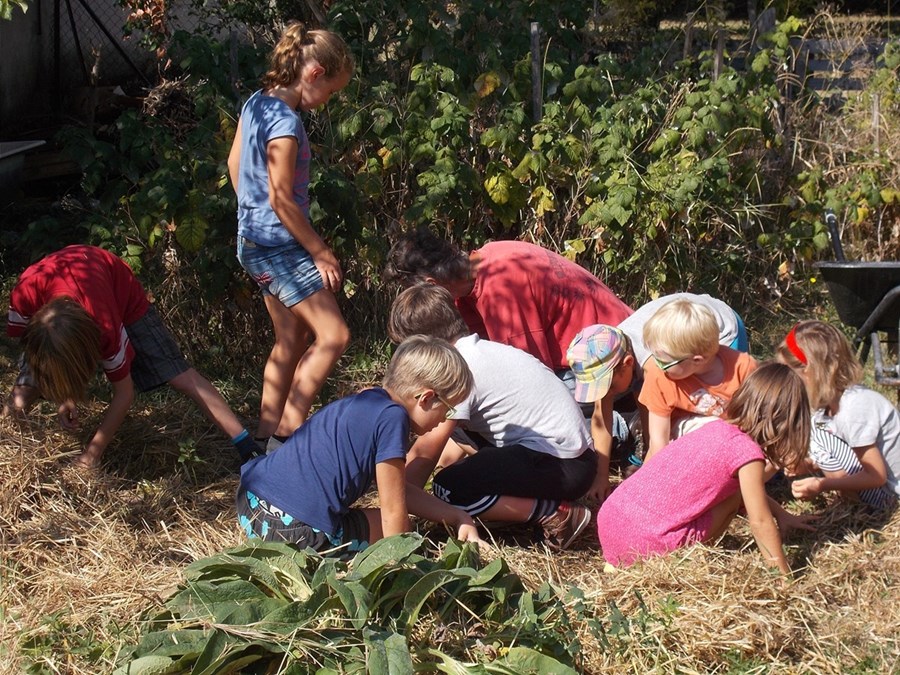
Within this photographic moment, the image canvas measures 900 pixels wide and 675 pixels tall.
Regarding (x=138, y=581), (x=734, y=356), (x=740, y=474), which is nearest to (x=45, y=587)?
(x=138, y=581)

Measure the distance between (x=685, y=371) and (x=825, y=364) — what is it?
1.68ft

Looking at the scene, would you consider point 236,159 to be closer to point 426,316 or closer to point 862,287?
point 426,316

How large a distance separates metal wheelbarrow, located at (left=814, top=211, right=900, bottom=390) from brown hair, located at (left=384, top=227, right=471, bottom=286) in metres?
1.85

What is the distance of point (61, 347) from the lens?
365 cm

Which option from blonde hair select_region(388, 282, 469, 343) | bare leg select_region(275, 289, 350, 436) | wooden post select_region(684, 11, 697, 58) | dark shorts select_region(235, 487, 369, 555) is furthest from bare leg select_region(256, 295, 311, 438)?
wooden post select_region(684, 11, 697, 58)

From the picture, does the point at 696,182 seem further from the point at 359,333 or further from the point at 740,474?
the point at 740,474

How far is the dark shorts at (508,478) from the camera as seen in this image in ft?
12.3

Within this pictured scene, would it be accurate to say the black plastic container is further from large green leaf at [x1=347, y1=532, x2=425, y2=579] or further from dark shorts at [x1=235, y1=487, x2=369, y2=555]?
large green leaf at [x1=347, y1=532, x2=425, y2=579]

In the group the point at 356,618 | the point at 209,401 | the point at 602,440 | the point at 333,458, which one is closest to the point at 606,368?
the point at 602,440

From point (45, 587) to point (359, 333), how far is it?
2662mm

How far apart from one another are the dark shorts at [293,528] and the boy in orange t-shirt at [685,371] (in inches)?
46.8

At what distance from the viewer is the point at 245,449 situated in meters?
4.29

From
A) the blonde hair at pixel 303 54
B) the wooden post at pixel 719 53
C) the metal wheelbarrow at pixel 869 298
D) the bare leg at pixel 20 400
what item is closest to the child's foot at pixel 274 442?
the bare leg at pixel 20 400

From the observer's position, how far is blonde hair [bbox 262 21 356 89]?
13.0 ft
